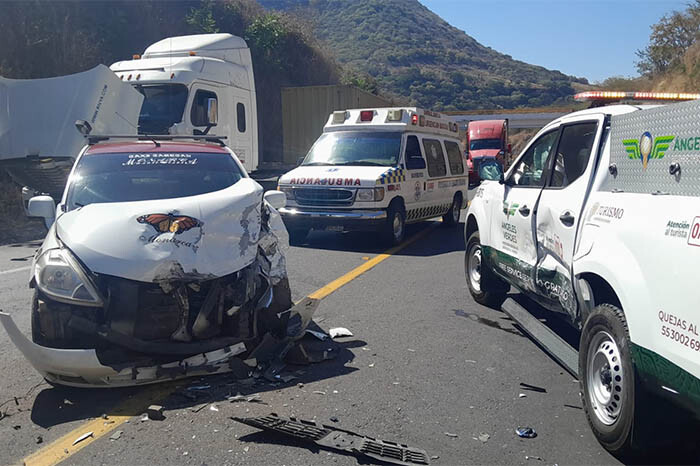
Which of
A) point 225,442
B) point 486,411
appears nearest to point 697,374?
point 486,411

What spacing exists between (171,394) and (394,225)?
6.88 meters

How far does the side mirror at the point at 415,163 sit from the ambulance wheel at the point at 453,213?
203 centimetres

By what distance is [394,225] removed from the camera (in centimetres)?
1066

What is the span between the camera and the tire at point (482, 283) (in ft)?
21.8

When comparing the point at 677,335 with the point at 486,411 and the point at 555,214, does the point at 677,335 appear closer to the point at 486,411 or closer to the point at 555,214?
the point at 486,411

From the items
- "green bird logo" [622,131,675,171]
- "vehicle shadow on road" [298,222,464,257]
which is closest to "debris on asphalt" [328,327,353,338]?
"green bird logo" [622,131,675,171]

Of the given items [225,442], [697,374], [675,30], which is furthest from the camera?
[675,30]

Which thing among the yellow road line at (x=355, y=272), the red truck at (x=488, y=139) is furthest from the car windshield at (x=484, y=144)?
the yellow road line at (x=355, y=272)

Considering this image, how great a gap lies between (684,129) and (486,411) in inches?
82.9

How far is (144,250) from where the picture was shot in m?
4.23

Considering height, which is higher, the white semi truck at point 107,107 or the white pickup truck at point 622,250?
the white semi truck at point 107,107

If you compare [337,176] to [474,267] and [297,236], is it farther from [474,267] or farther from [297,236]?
[474,267]

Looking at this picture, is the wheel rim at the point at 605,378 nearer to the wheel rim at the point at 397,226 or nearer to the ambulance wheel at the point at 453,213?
the wheel rim at the point at 397,226

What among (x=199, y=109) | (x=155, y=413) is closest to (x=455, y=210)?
(x=199, y=109)
